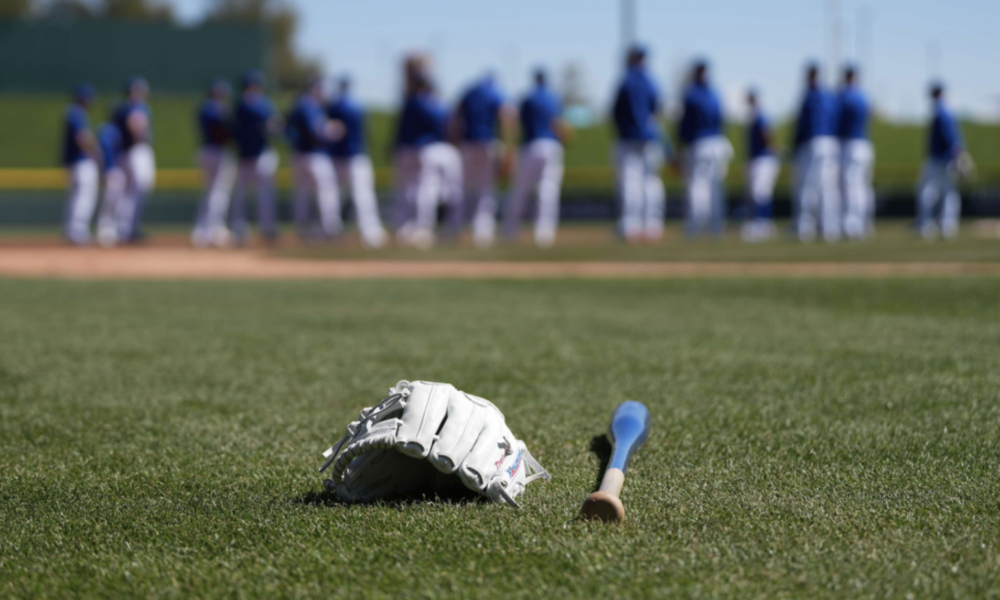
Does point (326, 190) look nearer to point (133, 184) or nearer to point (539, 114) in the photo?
point (133, 184)

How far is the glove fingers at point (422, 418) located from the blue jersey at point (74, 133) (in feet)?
41.4

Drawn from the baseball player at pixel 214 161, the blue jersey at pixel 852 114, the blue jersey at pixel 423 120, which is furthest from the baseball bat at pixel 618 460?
the baseball player at pixel 214 161

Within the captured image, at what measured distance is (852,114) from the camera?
12.7 metres

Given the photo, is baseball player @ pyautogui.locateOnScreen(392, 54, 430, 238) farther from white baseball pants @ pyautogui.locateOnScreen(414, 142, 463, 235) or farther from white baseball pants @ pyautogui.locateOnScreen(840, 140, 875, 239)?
white baseball pants @ pyautogui.locateOnScreen(840, 140, 875, 239)

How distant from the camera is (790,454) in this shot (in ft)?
8.93

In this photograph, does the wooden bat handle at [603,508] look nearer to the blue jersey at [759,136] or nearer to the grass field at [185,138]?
the blue jersey at [759,136]

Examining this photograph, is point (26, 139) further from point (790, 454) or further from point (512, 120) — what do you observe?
point (790, 454)

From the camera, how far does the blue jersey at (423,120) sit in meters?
12.5

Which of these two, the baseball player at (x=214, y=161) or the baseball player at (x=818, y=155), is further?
the baseball player at (x=214, y=161)

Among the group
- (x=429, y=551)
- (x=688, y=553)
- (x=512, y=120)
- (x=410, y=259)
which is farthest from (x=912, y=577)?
(x=512, y=120)

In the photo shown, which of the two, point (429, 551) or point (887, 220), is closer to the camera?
point (429, 551)

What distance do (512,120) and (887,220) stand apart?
41.3 feet

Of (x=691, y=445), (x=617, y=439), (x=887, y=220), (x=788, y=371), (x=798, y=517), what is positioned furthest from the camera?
(x=887, y=220)

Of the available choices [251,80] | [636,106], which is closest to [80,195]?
[251,80]
